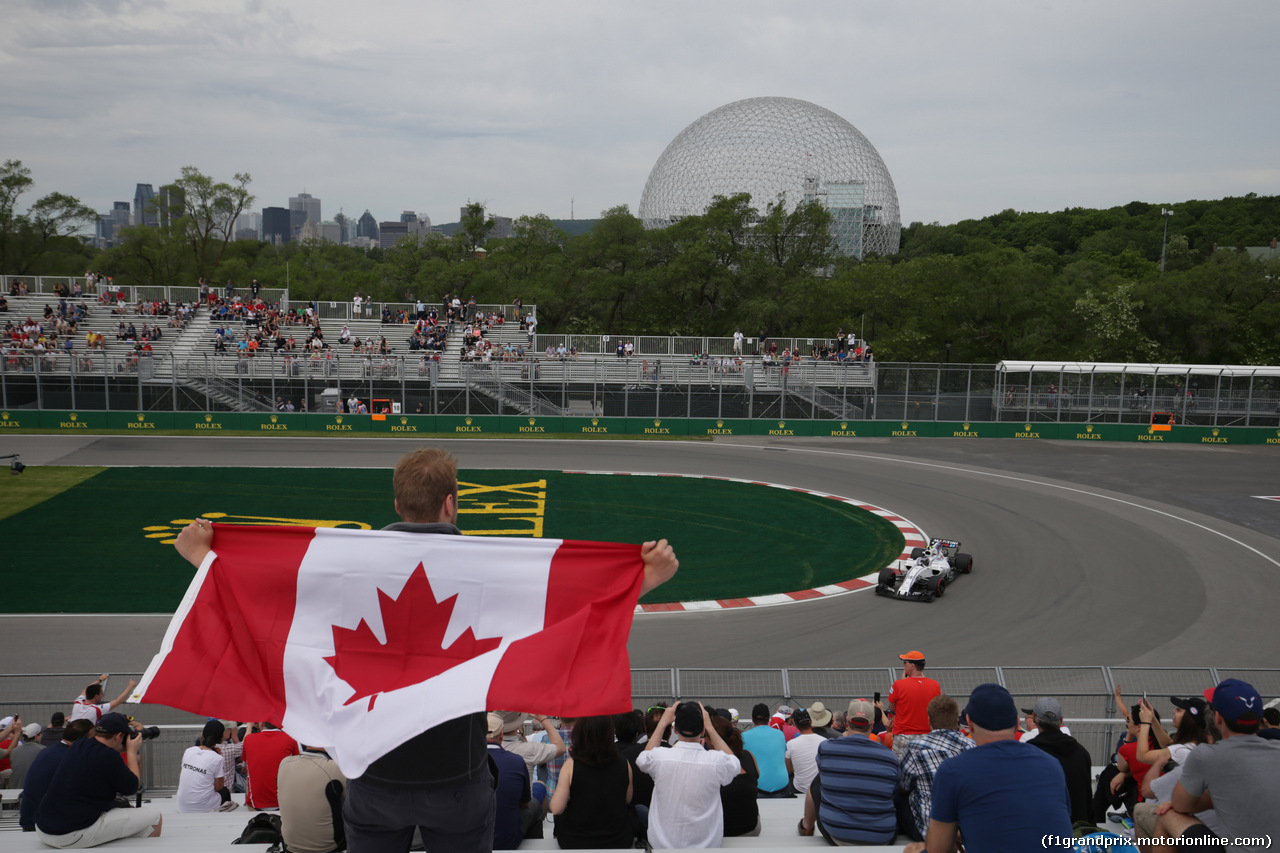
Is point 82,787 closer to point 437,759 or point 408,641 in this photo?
point 408,641

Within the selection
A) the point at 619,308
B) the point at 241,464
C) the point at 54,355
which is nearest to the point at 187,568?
the point at 241,464

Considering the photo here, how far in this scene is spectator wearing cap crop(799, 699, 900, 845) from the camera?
226 inches

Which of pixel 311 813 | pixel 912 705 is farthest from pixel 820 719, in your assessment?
pixel 311 813

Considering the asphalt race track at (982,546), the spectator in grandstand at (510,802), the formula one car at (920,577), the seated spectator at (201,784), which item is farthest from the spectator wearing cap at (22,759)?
the formula one car at (920,577)

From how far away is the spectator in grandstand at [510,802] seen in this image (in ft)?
17.4

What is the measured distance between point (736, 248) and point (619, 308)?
8139 mm

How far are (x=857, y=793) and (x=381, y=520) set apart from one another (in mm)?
19795

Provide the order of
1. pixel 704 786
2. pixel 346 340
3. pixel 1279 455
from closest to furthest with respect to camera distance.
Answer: pixel 704 786 → pixel 1279 455 → pixel 346 340

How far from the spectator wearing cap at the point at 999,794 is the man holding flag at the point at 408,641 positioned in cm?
160

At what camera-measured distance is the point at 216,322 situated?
149ft

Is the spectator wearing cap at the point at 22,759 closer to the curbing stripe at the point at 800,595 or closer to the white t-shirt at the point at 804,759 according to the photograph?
the white t-shirt at the point at 804,759

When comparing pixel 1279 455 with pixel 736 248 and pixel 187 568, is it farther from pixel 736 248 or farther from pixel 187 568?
pixel 187 568

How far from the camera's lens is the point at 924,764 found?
5.67 m

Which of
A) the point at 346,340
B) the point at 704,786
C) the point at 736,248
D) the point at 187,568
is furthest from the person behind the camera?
the point at 736,248
